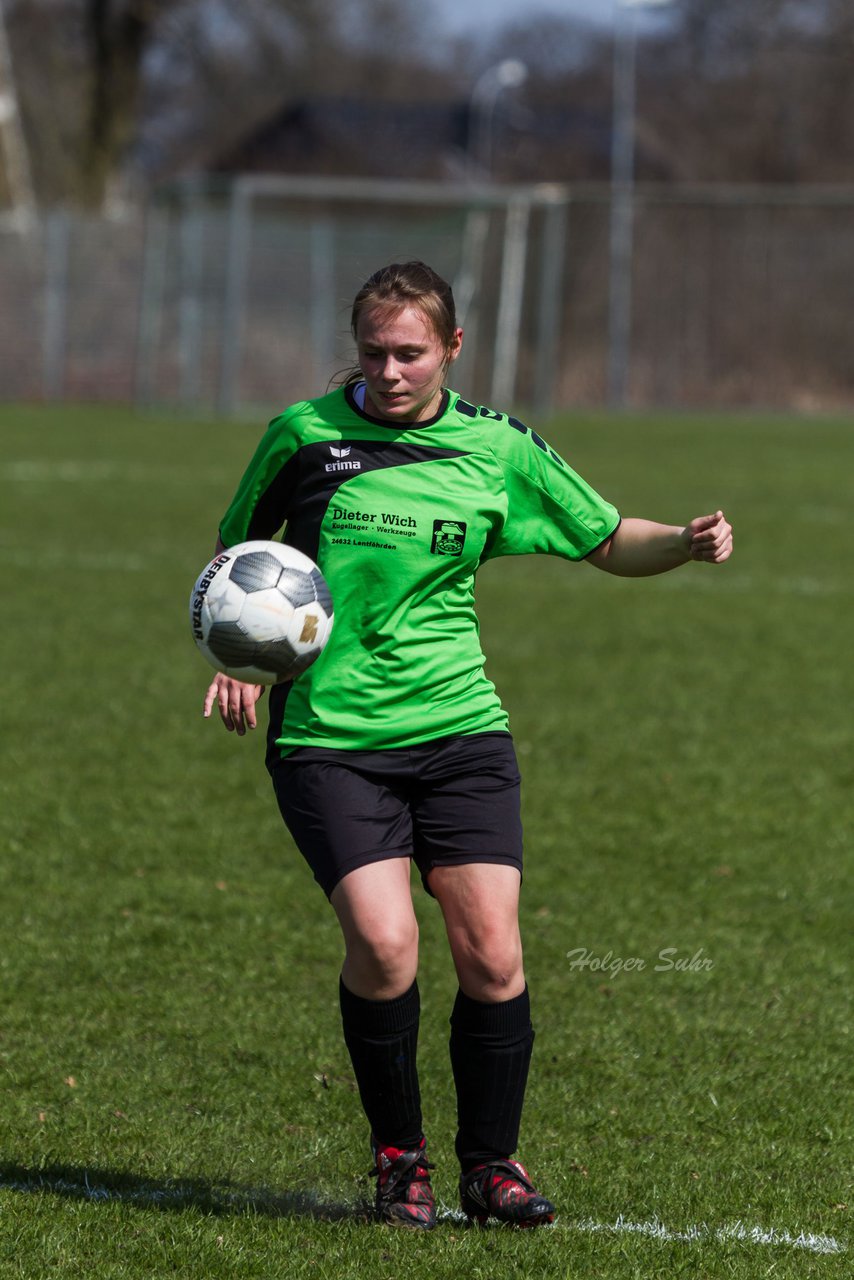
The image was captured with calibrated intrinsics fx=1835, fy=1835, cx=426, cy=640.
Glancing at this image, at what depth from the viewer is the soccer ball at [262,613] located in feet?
Answer: 11.0

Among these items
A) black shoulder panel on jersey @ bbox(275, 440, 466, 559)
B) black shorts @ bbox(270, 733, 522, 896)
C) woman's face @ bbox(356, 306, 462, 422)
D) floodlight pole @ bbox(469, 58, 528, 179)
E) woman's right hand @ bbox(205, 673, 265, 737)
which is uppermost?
floodlight pole @ bbox(469, 58, 528, 179)

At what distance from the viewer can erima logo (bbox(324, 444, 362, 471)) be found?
3572 millimetres

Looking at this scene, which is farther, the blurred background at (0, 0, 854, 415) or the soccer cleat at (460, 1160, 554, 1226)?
the blurred background at (0, 0, 854, 415)

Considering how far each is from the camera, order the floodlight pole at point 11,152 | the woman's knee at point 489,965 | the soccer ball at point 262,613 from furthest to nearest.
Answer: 1. the floodlight pole at point 11,152
2. the woman's knee at point 489,965
3. the soccer ball at point 262,613

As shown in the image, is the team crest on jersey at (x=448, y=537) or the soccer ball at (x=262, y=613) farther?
the team crest on jersey at (x=448, y=537)

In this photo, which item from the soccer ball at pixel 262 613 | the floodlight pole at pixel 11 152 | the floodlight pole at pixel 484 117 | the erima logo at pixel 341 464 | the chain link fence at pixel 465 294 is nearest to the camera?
the soccer ball at pixel 262 613

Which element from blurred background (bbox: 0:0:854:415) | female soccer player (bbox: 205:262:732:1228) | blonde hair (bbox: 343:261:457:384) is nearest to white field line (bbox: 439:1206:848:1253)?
female soccer player (bbox: 205:262:732:1228)

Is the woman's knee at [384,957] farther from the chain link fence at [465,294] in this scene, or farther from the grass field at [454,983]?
the chain link fence at [465,294]

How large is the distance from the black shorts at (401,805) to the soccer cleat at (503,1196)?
1.87 ft

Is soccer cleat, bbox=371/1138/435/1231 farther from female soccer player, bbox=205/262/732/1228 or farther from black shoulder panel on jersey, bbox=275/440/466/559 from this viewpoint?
black shoulder panel on jersey, bbox=275/440/466/559

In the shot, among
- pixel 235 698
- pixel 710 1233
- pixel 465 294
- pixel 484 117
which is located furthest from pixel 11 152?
pixel 710 1233

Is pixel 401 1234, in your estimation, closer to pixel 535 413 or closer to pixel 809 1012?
pixel 809 1012

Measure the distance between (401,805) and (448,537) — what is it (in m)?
0.53

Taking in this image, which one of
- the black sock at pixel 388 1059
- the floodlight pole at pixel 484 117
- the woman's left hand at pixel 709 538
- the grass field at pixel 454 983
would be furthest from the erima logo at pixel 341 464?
the floodlight pole at pixel 484 117
